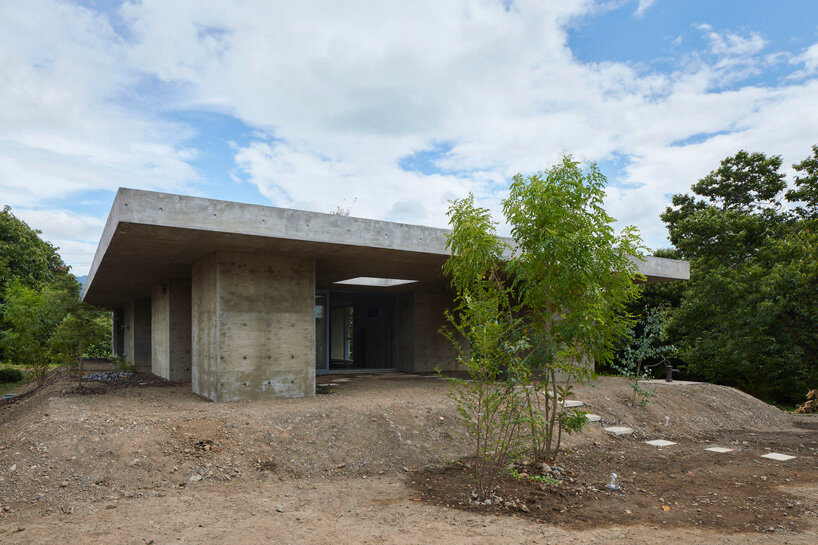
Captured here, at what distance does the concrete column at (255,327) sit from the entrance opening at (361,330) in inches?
281

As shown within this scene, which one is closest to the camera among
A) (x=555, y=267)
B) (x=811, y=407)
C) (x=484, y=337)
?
(x=484, y=337)

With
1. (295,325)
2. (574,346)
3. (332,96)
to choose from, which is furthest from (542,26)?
(295,325)

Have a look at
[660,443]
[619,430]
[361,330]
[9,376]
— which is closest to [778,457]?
[660,443]

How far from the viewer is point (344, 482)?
5.44 metres

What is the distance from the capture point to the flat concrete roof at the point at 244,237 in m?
6.57

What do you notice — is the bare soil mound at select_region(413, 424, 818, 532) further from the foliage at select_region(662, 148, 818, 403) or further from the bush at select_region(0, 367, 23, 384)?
the bush at select_region(0, 367, 23, 384)

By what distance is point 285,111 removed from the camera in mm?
9867

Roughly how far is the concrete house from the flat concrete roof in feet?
0.05

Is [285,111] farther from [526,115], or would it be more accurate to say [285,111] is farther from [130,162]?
[526,115]

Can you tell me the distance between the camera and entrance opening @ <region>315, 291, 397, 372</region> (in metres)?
17.1

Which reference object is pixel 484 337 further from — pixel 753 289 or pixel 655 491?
pixel 753 289

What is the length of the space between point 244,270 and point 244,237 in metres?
1.48

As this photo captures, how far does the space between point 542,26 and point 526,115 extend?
169 cm

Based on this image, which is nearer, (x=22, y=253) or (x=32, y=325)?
(x=32, y=325)
